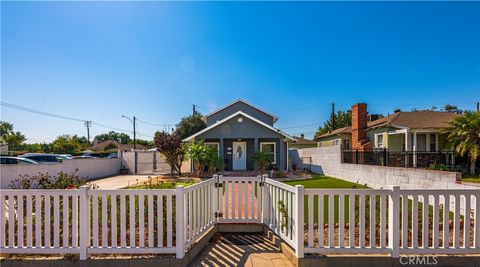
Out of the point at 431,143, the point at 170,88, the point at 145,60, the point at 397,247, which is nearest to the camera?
the point at 397,247

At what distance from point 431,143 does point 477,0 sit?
26.4 feet

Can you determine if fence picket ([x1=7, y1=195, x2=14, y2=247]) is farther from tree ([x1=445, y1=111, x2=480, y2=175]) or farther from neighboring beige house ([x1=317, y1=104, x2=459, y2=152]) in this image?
neighboring beige house ([x1=317, y1=104, x2=459, y2=152])

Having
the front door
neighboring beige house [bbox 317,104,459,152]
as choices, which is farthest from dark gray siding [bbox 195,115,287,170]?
neighboring beige house [bbox 317,104,459,152]

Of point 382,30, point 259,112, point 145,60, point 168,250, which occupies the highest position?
point 382,30

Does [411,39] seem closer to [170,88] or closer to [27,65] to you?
[170,88]

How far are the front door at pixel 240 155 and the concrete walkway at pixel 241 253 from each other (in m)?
13.8

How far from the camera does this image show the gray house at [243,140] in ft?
58.6

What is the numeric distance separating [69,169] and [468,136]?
20.6 meters

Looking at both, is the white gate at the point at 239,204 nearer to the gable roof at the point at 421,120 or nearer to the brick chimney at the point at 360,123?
the gable roof at the point at 421,120

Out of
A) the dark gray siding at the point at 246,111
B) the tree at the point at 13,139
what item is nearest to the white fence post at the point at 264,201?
the dark gray siding at the point at 246,111

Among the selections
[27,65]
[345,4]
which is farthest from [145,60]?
[345,4]

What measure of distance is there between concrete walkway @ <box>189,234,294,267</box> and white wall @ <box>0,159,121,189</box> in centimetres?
1179

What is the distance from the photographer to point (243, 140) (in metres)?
18.3

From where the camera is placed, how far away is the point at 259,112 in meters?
23.0
